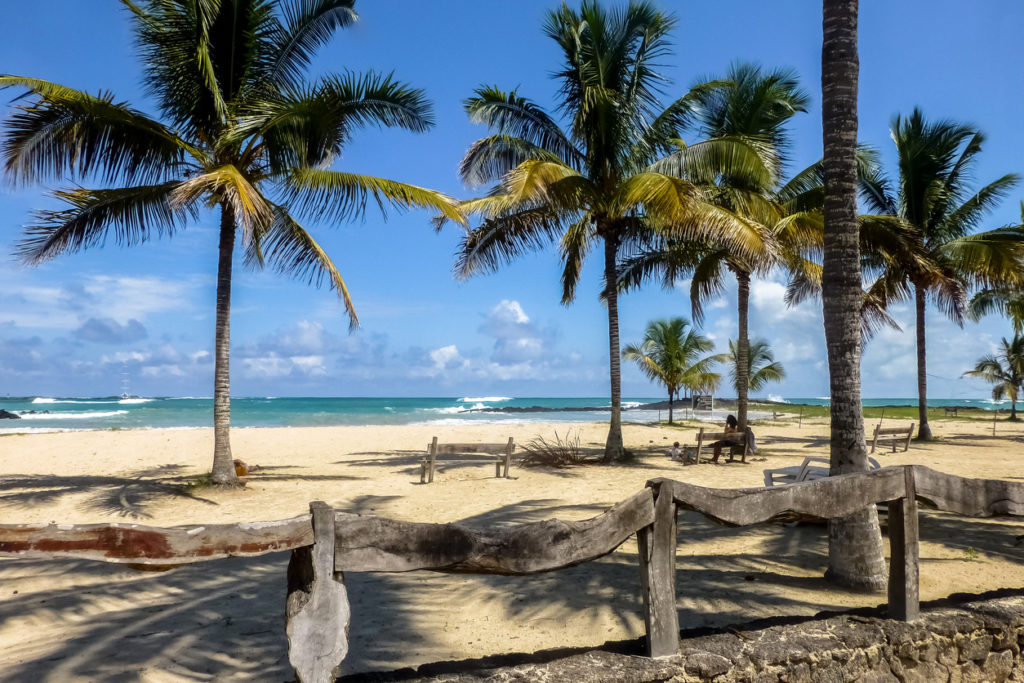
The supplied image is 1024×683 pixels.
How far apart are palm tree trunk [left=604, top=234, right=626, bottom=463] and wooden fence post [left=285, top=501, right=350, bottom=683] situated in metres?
11.4

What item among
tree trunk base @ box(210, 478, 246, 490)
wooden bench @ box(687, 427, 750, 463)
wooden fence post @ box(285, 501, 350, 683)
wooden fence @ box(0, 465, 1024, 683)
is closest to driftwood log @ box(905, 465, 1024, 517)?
wooden fence @ box(0, 465, 1024, 683)

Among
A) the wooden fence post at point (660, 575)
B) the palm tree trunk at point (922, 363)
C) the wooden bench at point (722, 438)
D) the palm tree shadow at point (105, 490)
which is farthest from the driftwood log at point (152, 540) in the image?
the palm tree trunk at point (922, 363)

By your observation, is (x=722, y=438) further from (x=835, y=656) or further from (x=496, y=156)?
(x=835, y=656)

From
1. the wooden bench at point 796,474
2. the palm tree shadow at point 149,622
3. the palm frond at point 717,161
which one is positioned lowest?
the palm tree shadow at point 149,622

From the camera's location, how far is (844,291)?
5.00 metres

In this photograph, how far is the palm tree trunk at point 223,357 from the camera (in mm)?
10180

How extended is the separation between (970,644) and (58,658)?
5.43 metres

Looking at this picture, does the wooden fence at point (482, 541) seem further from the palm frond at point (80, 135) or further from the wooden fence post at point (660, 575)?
the palm frond at point (80, 135)

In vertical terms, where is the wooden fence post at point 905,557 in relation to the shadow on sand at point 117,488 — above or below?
above

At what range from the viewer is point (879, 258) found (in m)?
18.8

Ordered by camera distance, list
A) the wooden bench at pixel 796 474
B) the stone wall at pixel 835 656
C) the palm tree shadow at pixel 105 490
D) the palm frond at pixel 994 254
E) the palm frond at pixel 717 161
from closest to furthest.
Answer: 1. the stone wall at pixel 835 656
2. the wooden bench at pixel 796 474
3. the palm tree shadow at pixel 105 490
4. the palm frond at pixel 717 161
5. the palm frond at pixel 994 254

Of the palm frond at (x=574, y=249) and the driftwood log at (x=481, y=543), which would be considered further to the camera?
the palm frond at (x=574, y=249)

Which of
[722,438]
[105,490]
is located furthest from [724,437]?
[105,490]

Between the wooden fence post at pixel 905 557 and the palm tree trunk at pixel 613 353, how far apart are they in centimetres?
979
